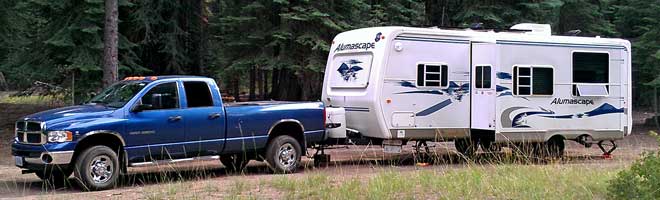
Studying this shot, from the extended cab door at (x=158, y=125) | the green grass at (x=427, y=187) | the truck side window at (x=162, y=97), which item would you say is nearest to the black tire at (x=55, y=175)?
the extended cab door at (x=158, y=125)

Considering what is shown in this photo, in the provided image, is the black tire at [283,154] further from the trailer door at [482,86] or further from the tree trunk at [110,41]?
the tree trunk at [110,41]

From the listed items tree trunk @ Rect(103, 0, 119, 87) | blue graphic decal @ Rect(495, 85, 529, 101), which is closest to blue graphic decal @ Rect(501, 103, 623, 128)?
blue graphic decal @ Rect(495, 85, 529, 101)

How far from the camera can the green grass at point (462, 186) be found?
26.0ft

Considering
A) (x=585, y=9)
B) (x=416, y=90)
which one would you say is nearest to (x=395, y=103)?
(x=416, y=90)

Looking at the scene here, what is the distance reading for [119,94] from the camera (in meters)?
11.6

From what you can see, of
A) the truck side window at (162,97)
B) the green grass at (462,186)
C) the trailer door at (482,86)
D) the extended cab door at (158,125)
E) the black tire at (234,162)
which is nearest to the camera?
the green grass at (462,186)

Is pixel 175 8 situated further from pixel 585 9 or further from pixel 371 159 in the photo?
pixel 585 9

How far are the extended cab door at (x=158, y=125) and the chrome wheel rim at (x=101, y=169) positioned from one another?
410 millimetres

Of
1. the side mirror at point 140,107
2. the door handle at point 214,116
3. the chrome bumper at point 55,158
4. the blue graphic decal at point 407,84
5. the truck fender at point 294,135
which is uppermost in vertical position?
the blue graphic decal at point 407,84

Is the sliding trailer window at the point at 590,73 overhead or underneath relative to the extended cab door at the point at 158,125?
overhead

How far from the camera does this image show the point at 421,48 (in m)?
14.3

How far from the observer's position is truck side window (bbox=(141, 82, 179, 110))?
36.9 ft

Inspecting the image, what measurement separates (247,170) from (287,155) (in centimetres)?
117

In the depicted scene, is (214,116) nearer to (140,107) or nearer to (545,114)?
(140,107)
